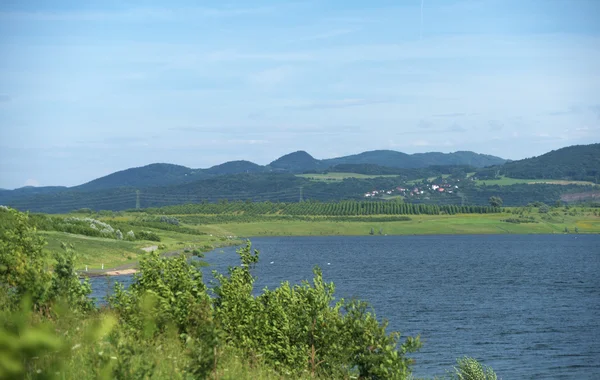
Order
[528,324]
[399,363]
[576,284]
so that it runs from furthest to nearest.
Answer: [576,284]
[528,324]
[399,363]

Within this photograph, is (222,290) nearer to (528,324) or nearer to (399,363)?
(399,363)

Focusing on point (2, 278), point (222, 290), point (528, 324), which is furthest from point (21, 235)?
point (528, 324)

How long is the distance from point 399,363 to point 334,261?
475ft

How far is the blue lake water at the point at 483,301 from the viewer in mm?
59969

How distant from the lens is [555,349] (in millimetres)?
64250

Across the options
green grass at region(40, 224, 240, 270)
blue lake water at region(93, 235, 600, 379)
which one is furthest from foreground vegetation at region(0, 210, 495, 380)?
green grass at region(40, 224, 240, 270)

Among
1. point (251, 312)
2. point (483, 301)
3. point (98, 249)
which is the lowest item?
point (483, 301)

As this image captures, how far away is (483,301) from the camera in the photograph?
9731 cm

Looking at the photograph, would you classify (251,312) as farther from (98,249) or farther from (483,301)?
(98,249)

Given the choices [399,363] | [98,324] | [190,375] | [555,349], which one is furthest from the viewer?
[555,349]

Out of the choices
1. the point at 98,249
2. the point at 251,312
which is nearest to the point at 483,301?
the point at 98,249

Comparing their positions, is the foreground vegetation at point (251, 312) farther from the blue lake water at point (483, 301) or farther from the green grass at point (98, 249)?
the green grass at point (98, 249)

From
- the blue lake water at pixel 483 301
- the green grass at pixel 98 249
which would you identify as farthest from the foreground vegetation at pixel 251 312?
the green grass at pixel 98 249

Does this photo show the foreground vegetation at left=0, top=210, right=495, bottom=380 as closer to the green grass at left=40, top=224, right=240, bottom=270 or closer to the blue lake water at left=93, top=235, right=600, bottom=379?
the blue lake water at left=93, top=235, right=600, bottom=379
